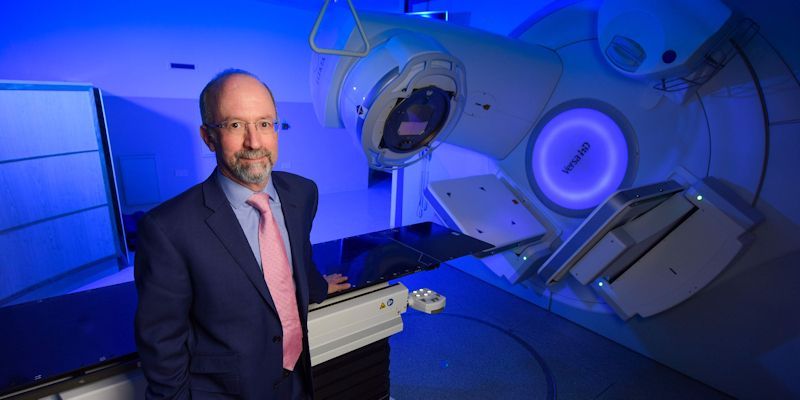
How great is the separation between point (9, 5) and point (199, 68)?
1.79 metres

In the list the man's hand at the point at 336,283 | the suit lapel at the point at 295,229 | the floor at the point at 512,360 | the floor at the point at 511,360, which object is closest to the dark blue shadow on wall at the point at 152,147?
the floor at the point at 511,360

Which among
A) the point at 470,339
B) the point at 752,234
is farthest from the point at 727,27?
the point at 470,339

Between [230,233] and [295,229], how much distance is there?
8.5 inches

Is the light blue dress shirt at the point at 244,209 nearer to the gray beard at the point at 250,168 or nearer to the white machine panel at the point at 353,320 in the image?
the gray beard at the point at 250,168

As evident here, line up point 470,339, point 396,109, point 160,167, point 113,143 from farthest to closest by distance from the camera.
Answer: point 160,167 < point 113,143 < point 470,339 < point 396,109

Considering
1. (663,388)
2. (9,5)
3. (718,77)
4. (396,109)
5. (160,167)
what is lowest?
(663,388)

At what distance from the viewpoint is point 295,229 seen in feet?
3.75

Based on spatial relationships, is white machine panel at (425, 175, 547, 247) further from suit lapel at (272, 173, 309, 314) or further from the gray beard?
the gray beard

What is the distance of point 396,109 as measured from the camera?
61.4 inches

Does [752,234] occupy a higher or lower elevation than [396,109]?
lower

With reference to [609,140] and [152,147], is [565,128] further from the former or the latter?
[152,147]

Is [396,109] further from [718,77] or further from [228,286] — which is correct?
[718,77]

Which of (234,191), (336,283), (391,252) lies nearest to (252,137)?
(234,191)

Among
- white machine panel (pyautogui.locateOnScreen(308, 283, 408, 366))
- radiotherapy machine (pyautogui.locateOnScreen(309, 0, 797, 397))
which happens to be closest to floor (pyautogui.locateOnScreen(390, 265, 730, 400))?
radiotherapy machine (pyautogui.locateOnScreen(309, 0, 797, 397))
